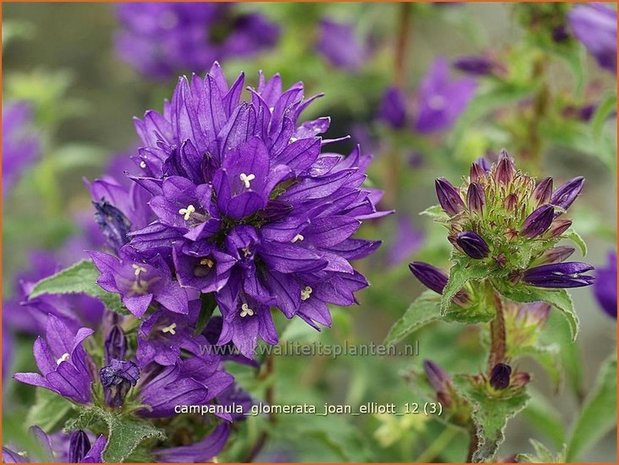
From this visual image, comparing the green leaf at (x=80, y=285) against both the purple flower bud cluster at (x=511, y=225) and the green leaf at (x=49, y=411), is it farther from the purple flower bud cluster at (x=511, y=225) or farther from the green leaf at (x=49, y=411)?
the purple flower bud cluster at (x=511, y=225)

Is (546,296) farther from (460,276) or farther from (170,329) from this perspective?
(170,329)

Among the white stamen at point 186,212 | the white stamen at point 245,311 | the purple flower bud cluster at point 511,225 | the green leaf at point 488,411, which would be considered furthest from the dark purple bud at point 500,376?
the white stamen at point 186,212

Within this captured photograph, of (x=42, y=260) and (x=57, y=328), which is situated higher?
(x=42, y=260)

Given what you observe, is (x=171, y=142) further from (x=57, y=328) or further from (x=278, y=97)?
(x=57, y=328)

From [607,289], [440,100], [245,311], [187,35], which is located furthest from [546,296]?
[187,35]

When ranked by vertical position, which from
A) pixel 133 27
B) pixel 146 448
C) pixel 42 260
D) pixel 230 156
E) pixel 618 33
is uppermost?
pixel 133 27

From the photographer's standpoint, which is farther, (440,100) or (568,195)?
(440,100)

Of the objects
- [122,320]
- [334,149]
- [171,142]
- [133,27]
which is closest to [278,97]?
[171,142]
